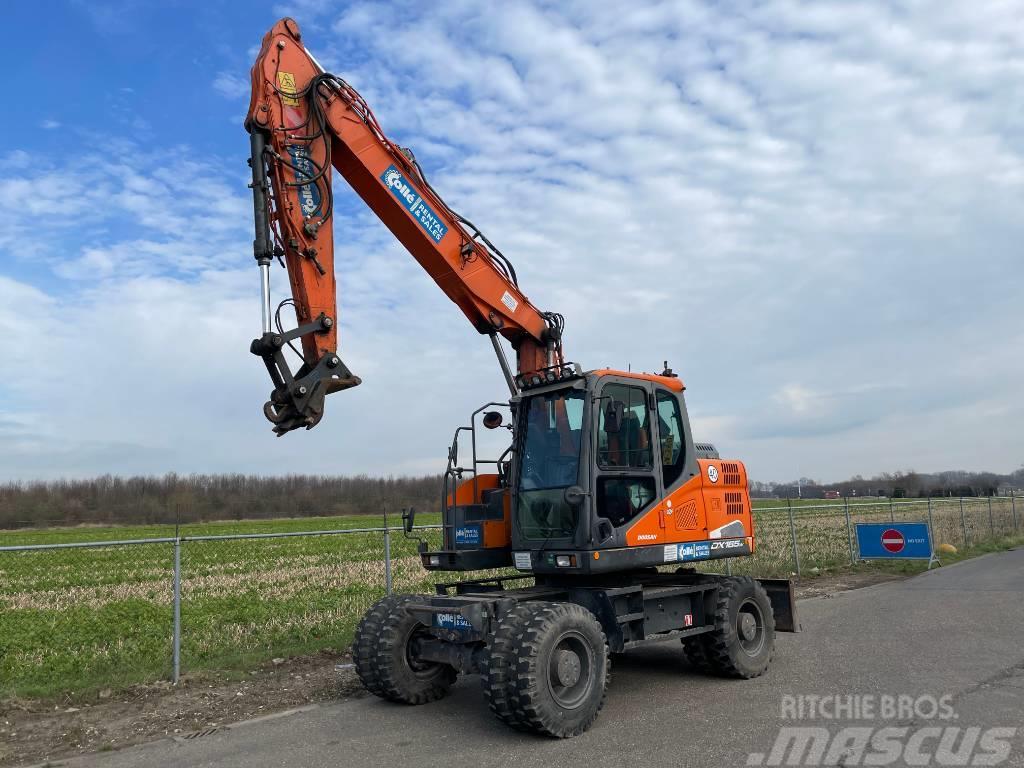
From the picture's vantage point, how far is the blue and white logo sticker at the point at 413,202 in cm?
802

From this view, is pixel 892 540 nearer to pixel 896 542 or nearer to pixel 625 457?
pixel 896 542

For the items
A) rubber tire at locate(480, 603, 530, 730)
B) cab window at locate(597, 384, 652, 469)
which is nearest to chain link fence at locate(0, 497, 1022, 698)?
rubber tire at locate(480, 603, 530, 730)

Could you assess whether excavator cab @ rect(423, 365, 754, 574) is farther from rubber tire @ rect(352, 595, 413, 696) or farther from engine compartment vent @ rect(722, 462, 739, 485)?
rubber tire @ rect(352, 595, 413, 696)

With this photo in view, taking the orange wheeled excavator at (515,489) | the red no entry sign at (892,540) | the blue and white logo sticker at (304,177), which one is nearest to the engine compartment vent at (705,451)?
the orange wheeled excavator at (515,489)

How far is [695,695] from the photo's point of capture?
7246 millimetres

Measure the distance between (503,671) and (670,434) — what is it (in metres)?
3.05

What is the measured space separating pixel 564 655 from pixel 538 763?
0.90 m

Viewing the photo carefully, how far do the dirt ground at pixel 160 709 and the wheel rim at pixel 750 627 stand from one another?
3.76 meters

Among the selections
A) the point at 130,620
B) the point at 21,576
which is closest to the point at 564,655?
the point at 130,620

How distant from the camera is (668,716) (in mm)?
6531

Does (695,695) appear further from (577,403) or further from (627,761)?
(577,403)

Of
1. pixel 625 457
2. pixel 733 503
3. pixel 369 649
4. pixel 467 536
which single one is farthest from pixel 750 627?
pixel 369 649

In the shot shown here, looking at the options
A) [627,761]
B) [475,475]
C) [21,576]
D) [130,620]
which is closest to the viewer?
[627,761]

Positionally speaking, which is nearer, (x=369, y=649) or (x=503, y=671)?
(x=503, y=671)
